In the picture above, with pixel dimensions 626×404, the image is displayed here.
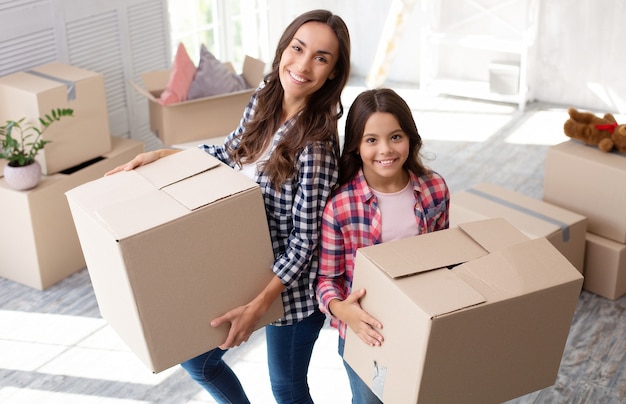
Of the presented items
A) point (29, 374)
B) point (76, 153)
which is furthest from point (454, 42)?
point (29, 374)

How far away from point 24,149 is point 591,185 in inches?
85.3

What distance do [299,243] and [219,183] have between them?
0.20 meters

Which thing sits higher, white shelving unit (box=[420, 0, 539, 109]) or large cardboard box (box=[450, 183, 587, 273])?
white shelving unit (box=[420, 0, 539, 109])

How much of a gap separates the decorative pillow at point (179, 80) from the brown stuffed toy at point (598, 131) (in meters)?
1.57

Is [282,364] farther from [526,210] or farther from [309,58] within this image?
[526,210]

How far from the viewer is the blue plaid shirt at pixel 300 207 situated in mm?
1607

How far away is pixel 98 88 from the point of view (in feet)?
10.6

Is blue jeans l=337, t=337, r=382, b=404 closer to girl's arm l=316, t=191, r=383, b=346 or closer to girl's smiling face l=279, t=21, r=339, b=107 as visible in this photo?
girl's arm l=316, t=191, r=383, b=346

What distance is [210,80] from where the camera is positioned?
349 centimetres

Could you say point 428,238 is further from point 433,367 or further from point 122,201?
point 122,201

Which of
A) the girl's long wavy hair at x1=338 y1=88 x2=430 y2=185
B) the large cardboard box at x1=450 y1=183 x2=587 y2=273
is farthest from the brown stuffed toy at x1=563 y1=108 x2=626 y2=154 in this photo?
the girl's long wavy hair at x1=338 y1=88 x2=430 y2=185

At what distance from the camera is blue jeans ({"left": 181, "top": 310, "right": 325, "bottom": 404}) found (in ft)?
5.94

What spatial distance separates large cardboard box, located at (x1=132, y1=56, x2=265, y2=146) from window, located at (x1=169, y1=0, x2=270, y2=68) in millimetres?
793

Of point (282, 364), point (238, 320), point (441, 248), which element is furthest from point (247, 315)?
point (441, 248)
